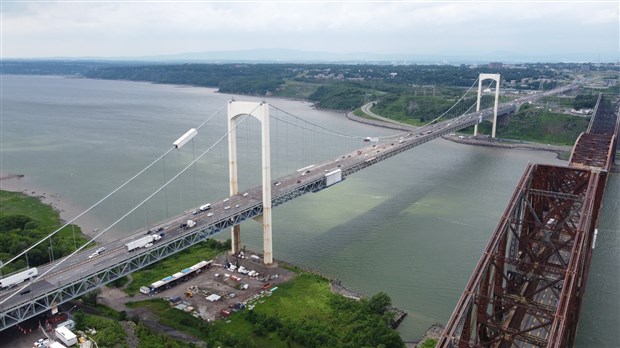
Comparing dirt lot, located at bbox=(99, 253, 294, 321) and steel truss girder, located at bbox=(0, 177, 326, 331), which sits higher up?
steel truss girder, located at bbox=(0, 177, 326, 331)

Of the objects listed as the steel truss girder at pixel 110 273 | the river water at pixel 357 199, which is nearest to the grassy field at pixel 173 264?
the river water at pixel 357 199

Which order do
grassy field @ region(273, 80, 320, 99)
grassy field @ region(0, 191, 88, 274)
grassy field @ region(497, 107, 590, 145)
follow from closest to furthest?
grassy field @ region(0, 191, 88, 274), grassy field @ region(497, 107, 590, 145), grassy field @ region(273, 80, 320, 99)

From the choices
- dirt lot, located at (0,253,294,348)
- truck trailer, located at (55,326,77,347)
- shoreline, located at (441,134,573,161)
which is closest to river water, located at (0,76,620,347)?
shoreline, located at (441,134,573,161)

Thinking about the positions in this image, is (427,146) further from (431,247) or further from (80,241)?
(80,241)

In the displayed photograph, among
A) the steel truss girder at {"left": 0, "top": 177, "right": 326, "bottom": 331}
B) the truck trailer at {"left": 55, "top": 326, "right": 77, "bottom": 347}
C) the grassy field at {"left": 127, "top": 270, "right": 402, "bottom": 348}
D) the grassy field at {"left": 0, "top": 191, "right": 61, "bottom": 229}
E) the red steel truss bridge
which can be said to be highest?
the red steel truss bridge

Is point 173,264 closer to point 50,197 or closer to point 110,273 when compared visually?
point 110,273

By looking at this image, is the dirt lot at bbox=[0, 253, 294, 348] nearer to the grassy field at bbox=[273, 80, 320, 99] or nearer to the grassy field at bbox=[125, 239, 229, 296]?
the grassy field at bbox=[125, 239, 229, 296]

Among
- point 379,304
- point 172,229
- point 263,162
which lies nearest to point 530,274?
point 379,304
